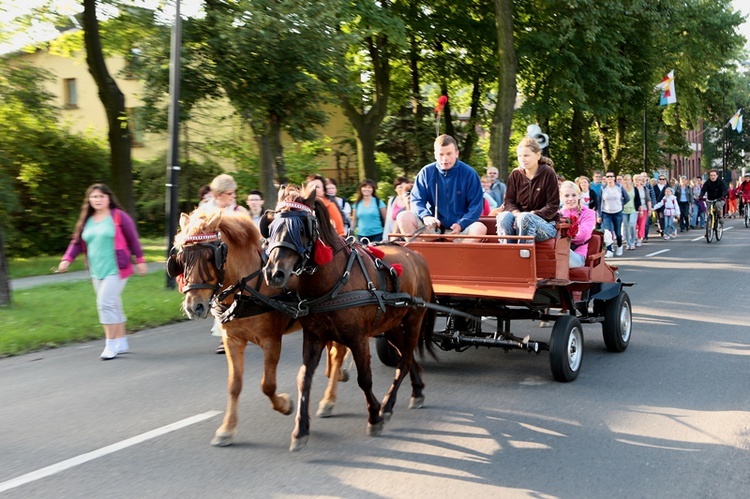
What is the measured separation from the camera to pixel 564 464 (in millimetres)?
4836

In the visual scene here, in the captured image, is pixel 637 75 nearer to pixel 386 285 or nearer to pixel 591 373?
pixel 591 373

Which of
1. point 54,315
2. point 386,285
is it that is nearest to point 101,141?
point 54,315

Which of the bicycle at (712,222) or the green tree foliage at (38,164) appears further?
the bicycle at (712,222)

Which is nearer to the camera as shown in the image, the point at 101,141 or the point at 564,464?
the point at 564,464

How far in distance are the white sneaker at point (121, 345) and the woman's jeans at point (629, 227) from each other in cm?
1499

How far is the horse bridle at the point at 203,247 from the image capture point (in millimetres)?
4879

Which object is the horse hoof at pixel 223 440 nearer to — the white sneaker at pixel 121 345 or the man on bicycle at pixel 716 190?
the white sneaker at pixel 121 345

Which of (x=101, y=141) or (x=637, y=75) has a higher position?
(x=637, y=75)

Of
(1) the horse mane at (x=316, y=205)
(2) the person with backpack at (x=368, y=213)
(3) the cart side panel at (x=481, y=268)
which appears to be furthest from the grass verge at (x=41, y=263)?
(1) the horse mane at (x=316, y=205)

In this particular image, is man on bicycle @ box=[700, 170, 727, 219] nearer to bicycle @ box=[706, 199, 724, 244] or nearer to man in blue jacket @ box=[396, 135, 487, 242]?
bicycle @ box=[706, 199, 724, 244]

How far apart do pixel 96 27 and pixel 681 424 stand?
15583 millimetres

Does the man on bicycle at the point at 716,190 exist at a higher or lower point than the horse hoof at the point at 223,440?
Answer: higher

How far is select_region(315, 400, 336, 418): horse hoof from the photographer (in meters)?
6.00

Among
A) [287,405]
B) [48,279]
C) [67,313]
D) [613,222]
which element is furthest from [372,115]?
[287,405]
